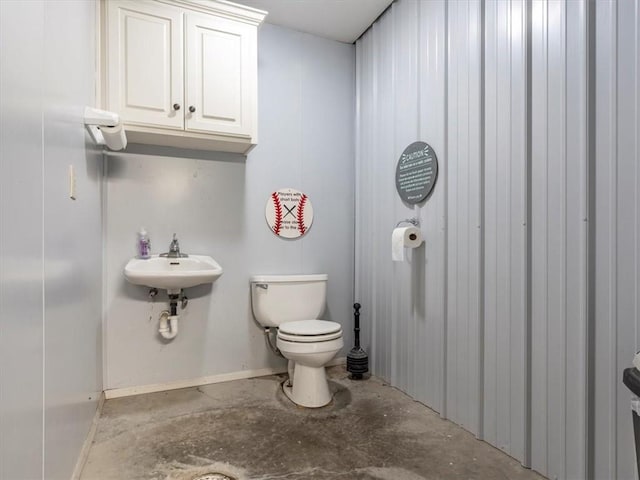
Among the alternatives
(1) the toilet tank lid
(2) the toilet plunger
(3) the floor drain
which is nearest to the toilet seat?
(1) the toilet tank lid

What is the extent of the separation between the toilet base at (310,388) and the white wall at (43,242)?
104cm

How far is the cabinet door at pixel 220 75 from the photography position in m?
2.15

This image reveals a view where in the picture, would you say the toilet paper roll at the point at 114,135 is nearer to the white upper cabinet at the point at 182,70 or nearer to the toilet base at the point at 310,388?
the white upper cabinet at the point at 182,70

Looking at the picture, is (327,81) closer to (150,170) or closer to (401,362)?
(150,170)

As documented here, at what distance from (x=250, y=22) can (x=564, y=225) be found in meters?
2.09

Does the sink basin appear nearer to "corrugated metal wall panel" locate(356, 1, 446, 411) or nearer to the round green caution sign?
"corrugated metal wall panel" locate(356, 1, 446, 411)

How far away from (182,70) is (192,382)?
195cm

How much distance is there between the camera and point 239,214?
8.48 ft

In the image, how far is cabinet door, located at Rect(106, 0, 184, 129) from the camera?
6.52 ft

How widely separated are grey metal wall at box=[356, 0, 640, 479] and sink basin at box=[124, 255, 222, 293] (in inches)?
47.2

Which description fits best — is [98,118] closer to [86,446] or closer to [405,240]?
[86,446]

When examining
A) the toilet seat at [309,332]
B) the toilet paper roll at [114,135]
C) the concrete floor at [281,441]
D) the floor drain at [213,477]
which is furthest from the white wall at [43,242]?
the toilet seat at [309,332]

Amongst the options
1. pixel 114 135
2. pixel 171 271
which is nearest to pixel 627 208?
pixel 171 271

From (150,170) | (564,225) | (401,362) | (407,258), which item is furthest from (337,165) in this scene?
(564,225)
